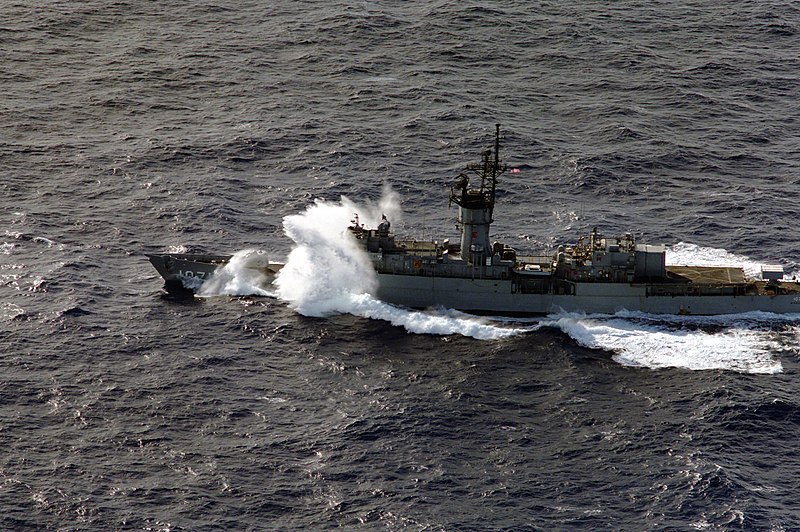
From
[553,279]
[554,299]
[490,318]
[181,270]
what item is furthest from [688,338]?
[181,270]

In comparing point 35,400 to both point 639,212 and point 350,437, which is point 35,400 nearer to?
point 350,437

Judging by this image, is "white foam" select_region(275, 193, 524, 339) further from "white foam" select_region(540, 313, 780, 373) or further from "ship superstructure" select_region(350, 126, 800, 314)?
"white foam" select_region(540, 313, 780, 373)

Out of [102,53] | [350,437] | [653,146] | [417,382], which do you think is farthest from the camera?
[102,53]

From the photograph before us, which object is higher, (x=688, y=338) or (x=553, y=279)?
(x=553, y=279)

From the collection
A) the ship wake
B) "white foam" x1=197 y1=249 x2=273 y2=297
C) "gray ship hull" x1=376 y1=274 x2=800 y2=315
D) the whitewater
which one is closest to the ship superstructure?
"gray ship hull" x1=376 y1=274 x2=800 y2=315

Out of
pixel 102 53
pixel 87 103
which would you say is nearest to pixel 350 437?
pixel 87 103

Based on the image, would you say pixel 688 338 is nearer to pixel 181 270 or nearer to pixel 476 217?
pixel 476 217

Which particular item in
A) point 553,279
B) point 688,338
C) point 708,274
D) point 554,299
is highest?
point 708,274
